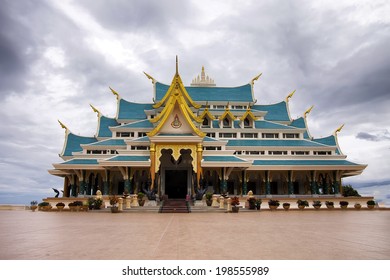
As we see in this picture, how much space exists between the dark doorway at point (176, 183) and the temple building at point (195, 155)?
0.09m

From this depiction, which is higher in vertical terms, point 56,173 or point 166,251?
point 56,173

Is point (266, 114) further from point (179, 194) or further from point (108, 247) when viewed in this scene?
point (108, 247)

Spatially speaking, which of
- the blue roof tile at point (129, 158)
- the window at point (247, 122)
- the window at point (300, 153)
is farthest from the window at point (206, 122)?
the window at point (300, 153)

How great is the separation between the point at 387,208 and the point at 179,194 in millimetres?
18585

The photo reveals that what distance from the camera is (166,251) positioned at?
5867 millimetres

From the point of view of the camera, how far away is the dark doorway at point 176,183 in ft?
98.7

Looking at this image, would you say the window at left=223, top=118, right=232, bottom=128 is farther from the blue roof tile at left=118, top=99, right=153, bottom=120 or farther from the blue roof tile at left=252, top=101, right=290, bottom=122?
the blue roof tile at left=118, top=99, right=153, bottom=120

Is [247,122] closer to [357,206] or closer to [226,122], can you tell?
[226,122]

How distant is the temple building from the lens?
2748 centimetres

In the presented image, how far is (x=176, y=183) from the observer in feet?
99.3
